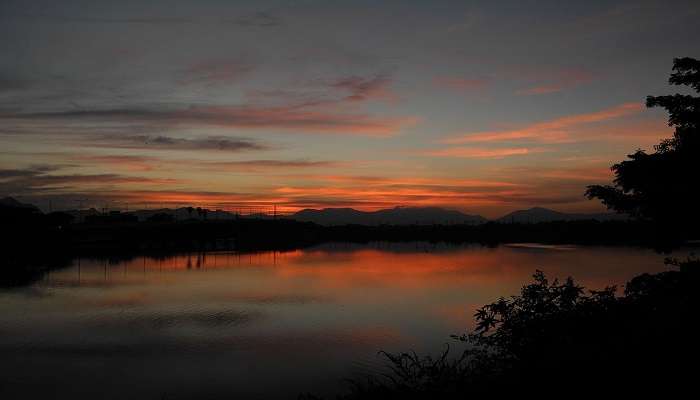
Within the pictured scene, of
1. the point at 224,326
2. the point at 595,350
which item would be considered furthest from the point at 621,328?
the point at 224,326

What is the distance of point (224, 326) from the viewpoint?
3212cm

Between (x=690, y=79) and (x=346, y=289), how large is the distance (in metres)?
37.3

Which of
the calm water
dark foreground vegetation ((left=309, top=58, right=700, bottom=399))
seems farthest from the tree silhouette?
the calm water

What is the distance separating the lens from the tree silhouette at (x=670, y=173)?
14.3 meters

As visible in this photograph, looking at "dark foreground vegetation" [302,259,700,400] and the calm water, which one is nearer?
"dark foreground vegetation" [302,259,700,400]

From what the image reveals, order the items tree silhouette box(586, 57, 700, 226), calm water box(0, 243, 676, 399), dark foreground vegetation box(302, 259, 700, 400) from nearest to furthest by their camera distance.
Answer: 1. dark foreground vegetation box(302, 259, 700, 400)
2. tree silhouette box(586, 57, 700, 226)
3. calm water box(0, 243, 676, 399)

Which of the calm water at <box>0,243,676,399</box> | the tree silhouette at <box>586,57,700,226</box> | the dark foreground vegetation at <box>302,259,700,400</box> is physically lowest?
the calm water at <box>0,243,676,399</box>

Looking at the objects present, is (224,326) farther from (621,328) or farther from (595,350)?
(595,350)

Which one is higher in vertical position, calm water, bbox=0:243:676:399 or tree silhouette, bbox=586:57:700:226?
tree silhouette, bbox=586:57:700:226

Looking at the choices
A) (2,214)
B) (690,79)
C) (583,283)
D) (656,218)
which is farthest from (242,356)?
(2,214)

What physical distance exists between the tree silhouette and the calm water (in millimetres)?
12150

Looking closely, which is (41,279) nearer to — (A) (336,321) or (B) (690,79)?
(A) (336,321)

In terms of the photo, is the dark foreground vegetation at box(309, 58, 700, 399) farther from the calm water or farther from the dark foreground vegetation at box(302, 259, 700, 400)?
the calm water

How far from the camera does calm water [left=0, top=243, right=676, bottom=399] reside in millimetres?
21250
